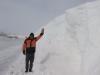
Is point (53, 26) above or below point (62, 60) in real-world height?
above

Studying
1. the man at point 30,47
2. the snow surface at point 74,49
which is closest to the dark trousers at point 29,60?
the man at point 30,47

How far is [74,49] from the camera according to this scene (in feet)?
50.7

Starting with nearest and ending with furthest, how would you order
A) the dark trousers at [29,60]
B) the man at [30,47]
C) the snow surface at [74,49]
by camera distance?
1. the snow surface at [74,49]
2. the man at [30,47]
3. the dark trousers at [29,60]

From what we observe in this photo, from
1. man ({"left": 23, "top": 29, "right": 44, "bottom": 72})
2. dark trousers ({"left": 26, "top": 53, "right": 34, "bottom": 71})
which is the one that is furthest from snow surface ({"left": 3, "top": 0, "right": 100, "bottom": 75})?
man ({"left": 23, "top": 29, "right": 44, "bottom": 72})

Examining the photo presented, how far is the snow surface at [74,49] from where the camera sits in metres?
13.8

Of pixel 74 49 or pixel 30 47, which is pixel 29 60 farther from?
pixel 74 49

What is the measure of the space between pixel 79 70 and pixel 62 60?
1.49 metres

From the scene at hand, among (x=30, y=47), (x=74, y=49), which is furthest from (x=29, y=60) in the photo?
(x=74, y=49)

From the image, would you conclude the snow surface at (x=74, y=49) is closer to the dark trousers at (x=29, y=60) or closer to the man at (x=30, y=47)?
the dark trousers at (x=29, y=60)

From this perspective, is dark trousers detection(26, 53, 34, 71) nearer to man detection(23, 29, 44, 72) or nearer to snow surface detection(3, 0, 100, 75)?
man detection(23, 29, 44, 72)

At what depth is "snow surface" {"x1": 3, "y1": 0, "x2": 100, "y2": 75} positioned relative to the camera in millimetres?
13844

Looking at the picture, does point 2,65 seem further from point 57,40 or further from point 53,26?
point 57,40

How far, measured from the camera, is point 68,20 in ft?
57.9

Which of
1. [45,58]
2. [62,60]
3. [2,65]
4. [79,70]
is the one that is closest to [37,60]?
[45,58]
